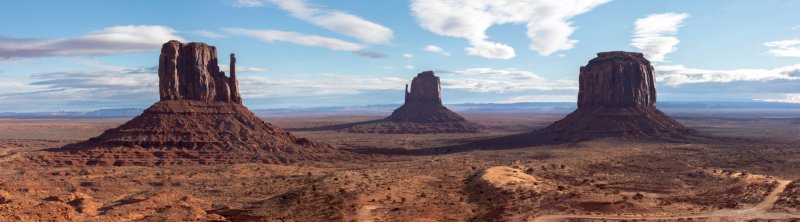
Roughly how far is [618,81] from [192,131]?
308 feet

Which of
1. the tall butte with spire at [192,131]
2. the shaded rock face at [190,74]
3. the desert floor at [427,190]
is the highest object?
the shaded rock face at [190,74]

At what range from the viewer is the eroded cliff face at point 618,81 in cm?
12850

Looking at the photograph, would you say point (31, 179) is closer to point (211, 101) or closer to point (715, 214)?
point (211, 101)

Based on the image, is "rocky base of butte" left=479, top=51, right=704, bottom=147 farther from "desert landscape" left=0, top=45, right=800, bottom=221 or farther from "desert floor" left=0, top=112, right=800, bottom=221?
"desert floor" left=0, top=112, right=800, bottom=221

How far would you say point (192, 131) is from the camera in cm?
8338

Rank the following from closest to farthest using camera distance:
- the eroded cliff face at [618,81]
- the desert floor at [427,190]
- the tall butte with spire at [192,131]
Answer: the desert floor at [427,190] → the tall butte with spire at [192,131] → the eroded cliff face at [618,81]

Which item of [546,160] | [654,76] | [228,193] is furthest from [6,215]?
[654,76]

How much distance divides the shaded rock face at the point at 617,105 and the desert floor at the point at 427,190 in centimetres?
3169

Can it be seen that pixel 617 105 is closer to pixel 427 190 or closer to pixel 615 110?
pixel 615 110

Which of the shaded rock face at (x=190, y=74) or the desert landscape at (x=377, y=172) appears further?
the shaded rock face at (x=190, y=74)

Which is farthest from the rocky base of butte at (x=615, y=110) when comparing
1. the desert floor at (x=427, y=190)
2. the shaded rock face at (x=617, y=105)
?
the desert floor at (x=427, y=190)

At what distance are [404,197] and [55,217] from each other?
26.3 meters

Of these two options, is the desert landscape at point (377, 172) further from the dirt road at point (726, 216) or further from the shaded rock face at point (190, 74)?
the shaded rock face at point (190, 74)

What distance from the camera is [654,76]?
13888 centimetres
